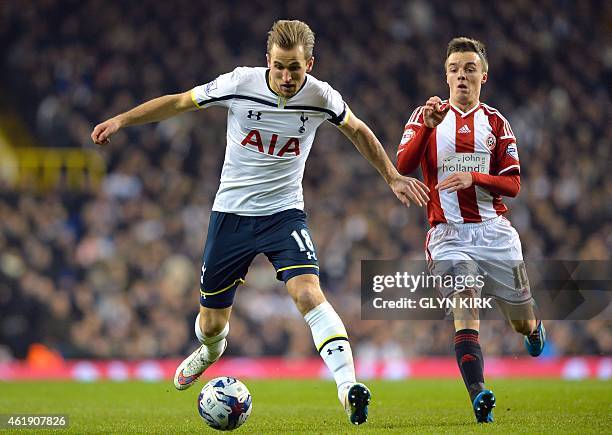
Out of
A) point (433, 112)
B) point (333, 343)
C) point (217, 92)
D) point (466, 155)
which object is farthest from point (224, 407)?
point (466, 155)

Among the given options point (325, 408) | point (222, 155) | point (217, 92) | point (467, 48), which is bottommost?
point (325, 408)

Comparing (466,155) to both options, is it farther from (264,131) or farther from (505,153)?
(264,131)

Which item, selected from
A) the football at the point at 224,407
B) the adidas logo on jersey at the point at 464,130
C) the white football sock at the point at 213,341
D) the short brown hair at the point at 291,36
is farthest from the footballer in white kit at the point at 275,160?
the adidas logo on jersey at the point at 464,130

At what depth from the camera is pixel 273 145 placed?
7156 millimetres

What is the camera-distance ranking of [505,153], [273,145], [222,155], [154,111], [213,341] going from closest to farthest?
[154,111] < [273,145] < [505,153] < [213,341] < [222,155]

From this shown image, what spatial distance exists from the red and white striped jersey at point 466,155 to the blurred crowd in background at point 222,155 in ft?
27.9

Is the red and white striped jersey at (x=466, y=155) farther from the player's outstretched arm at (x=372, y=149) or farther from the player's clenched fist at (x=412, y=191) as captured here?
the player's clenched fist at (x=412, y=191)

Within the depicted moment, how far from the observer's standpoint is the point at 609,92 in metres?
20.7

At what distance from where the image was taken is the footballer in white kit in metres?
6.80

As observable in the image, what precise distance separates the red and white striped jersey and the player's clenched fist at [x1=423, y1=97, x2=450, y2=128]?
14.3 inches

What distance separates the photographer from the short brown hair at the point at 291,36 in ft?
22.1

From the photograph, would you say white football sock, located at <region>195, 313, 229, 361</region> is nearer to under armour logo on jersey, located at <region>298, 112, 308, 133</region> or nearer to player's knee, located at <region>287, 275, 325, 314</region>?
player's knee, located at <region>287, 275, 325, 314</region>

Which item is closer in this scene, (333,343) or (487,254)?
(333,343)

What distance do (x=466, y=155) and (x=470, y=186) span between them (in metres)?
0.29
